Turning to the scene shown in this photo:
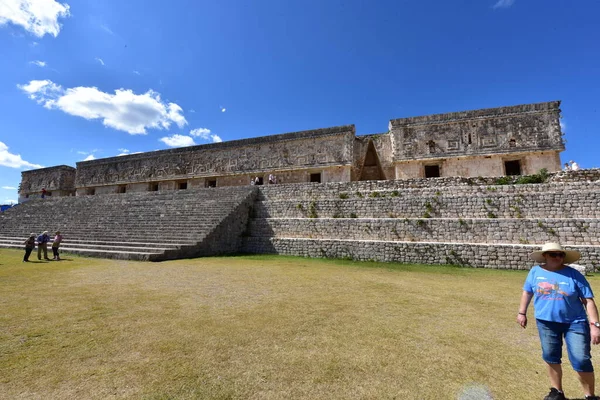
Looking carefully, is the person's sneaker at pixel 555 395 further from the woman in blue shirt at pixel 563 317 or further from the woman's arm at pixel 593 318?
the woman's arm at pixel 593 318

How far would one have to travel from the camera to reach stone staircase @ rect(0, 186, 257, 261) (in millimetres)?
10266

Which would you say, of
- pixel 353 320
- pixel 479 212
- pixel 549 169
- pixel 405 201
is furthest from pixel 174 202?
pixel 549 169

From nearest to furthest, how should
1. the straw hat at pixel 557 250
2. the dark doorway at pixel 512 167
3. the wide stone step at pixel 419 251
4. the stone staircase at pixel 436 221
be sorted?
the straw hat at pixel 557 250, the wide stone step at pixel 419 251, the stone staircase at pixel 436 221, the dark doorway at pixel 512 167

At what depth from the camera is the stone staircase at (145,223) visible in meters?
10.3

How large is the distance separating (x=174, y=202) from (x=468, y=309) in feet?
46.3

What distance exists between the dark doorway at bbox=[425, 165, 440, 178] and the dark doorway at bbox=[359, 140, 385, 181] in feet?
10.8

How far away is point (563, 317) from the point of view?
214 cm

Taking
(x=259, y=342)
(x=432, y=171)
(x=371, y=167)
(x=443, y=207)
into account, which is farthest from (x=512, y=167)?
(x=259, y=342)

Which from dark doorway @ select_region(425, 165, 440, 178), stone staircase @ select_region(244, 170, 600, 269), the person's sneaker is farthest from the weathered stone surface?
the person's sneaker

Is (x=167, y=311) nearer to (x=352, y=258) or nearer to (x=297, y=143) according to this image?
(x=352, y=258)

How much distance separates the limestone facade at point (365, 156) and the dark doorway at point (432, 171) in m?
0.06

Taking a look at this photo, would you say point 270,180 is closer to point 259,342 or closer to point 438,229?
point 438,229

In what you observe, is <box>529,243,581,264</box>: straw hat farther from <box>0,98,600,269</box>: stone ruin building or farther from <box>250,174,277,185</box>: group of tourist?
<box>250,174,277,185</box>: group of tourist

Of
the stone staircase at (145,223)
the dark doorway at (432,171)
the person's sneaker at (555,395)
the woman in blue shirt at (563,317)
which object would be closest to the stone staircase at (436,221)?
the stone staircase at (145,223)
